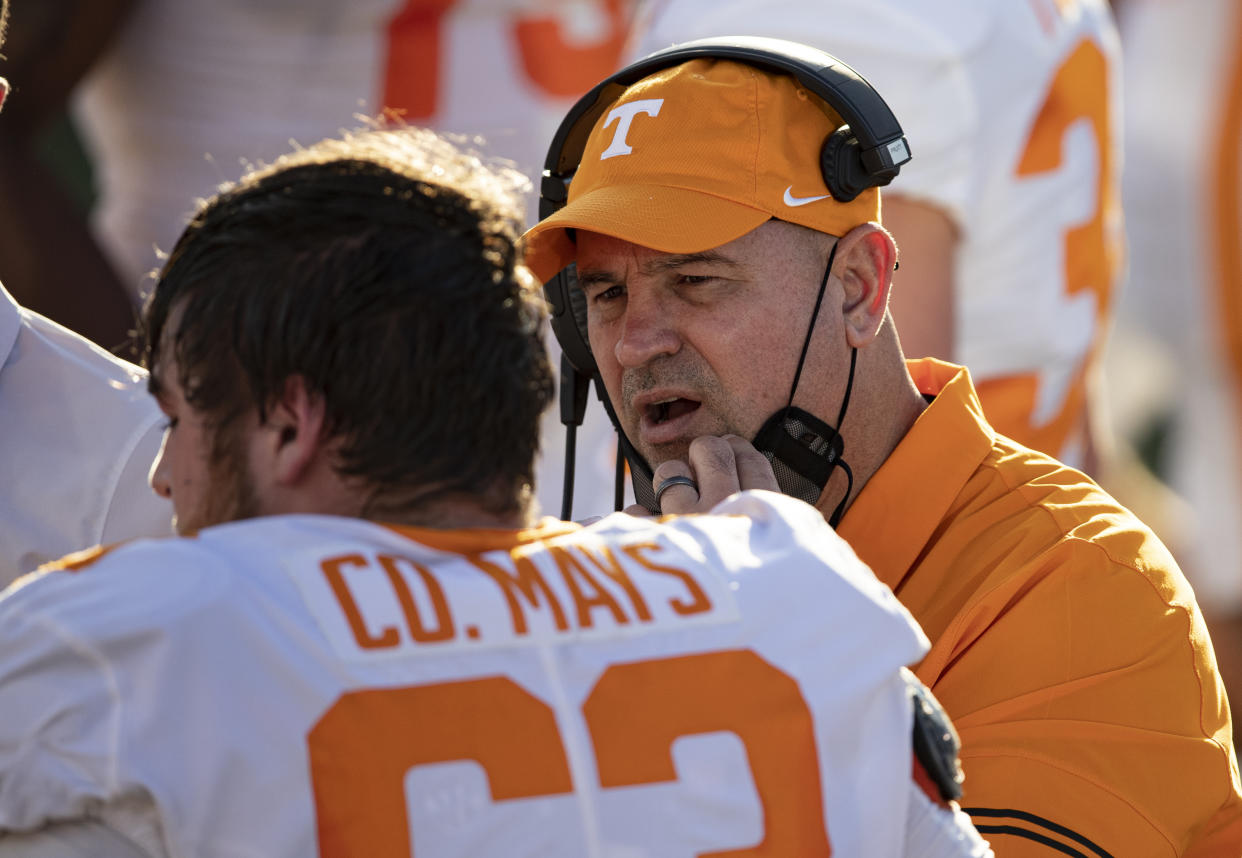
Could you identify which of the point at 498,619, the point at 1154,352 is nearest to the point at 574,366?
the point at 498,619

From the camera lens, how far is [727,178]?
2051 mm

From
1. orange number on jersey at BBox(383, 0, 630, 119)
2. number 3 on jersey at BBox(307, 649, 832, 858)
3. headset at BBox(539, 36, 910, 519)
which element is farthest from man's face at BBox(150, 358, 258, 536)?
orange number on jersey at BBox(383, 0, 630, 119)

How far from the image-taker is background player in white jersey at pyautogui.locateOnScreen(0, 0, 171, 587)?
184cm

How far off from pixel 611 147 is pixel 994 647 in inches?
31.7

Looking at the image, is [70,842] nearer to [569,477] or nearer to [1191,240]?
[569,477]

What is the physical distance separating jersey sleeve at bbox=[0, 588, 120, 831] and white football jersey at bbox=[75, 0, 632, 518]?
2.27 meters

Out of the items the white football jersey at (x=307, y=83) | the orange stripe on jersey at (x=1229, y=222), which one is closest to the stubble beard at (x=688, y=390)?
the white football jersey at (x=307, y=83)

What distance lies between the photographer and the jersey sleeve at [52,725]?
1069 mm

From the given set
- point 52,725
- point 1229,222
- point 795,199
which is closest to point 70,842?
point 52,725

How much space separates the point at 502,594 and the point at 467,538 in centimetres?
7

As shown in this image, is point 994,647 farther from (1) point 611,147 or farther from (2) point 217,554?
(2) point 217,554

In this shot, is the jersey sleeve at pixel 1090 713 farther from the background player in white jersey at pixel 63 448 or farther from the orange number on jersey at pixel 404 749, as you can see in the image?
the background player in white jersey at pixel 63 448

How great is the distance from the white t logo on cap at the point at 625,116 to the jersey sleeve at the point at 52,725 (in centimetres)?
120

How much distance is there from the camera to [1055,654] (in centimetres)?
177
